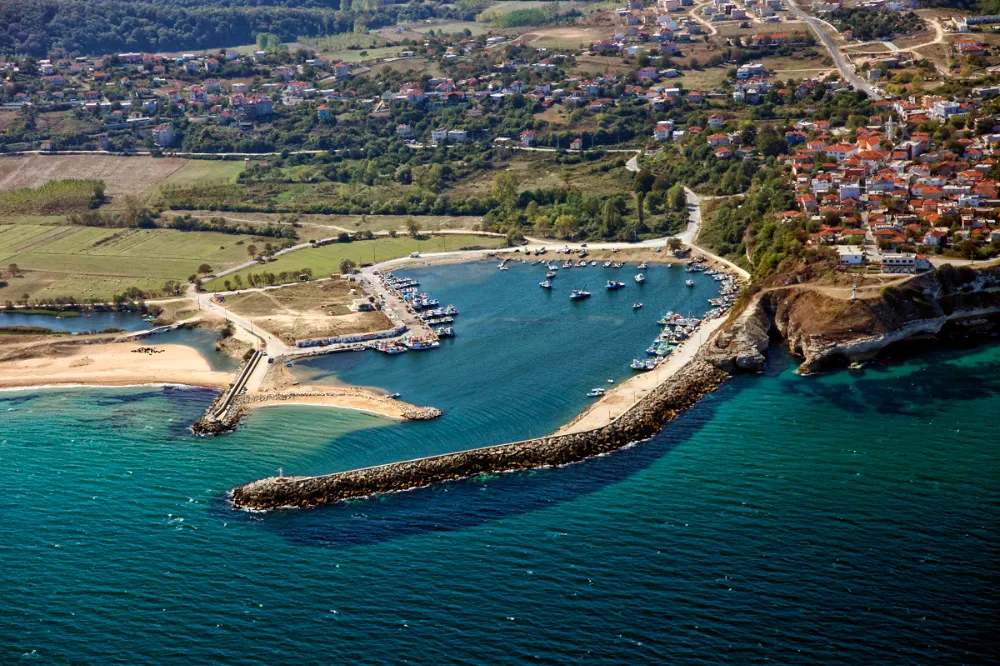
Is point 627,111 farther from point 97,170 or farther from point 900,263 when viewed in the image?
point 900,263

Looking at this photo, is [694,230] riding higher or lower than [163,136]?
→ lower

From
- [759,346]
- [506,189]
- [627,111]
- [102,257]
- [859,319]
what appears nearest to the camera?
[859,319]

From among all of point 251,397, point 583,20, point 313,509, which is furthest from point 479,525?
point 583,20

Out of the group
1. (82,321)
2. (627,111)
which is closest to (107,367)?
(82,321)

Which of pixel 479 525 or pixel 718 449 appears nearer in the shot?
pixel 479 525

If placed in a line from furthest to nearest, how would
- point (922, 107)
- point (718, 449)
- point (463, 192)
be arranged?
point (463, 192)
point (922, 107)
point (718, 449)

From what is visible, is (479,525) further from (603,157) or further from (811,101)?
(811,101)

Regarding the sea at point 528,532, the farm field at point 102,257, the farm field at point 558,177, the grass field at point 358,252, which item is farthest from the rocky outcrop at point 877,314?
the farm field at point 102,257
